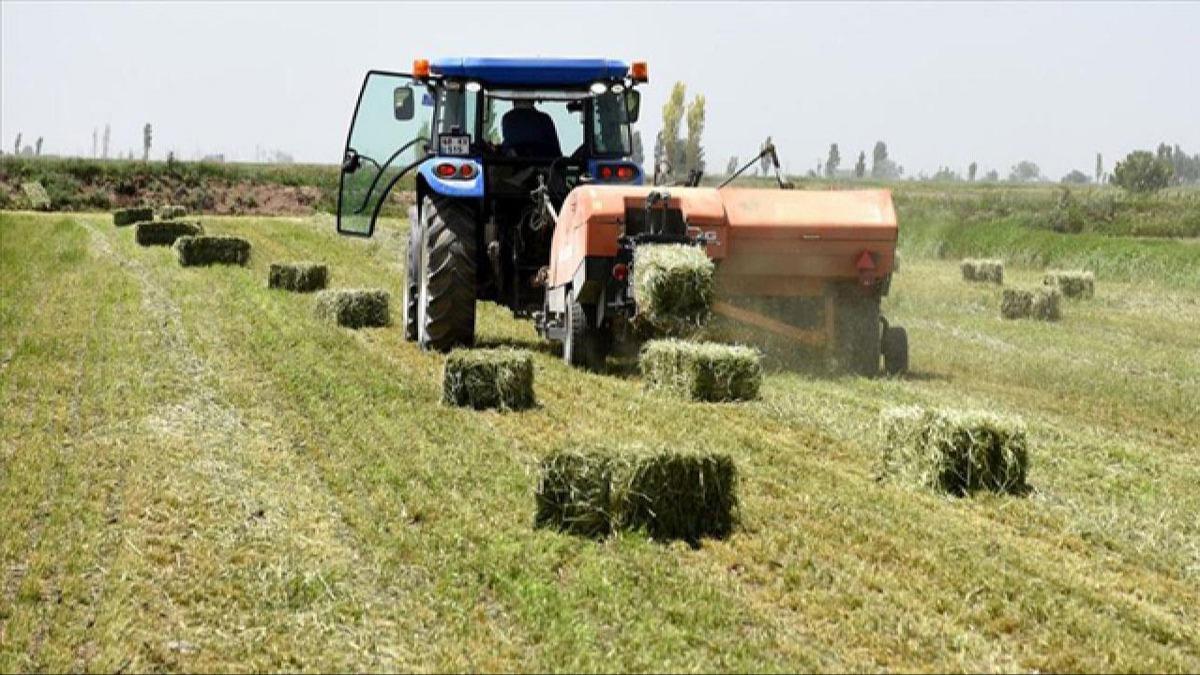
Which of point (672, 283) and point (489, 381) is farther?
point (672, 283)

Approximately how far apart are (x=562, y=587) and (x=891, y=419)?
3.16m

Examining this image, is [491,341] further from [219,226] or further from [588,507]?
[219,226]

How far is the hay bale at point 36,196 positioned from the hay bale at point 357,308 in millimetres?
23745

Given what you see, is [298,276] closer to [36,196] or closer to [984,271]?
[984,271]

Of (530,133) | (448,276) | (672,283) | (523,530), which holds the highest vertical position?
(530,133)

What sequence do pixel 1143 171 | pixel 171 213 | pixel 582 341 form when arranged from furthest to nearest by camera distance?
pixel 1143 171
pixel 171 213
pixel 582 341

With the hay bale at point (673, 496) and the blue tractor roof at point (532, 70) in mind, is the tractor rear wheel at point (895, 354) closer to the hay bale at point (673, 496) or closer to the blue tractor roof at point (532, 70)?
the blue tractor roof at point (532, 70)

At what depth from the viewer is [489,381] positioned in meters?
10.8

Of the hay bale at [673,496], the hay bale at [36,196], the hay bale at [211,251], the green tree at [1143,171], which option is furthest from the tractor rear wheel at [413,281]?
the green tree at [1143,171]

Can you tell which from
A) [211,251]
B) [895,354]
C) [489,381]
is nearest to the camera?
[489,381]

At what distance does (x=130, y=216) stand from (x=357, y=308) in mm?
15065

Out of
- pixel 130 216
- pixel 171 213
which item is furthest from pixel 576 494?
pixel 171 213

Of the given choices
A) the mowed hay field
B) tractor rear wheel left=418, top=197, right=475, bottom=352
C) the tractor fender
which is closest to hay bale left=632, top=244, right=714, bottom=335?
the mowed hay field

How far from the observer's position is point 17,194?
38844 mm
